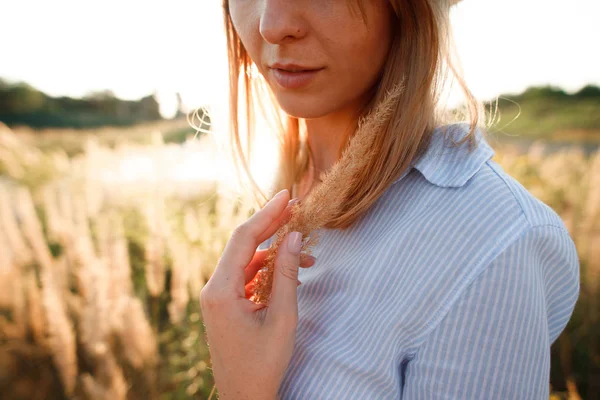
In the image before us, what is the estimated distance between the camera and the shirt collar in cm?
108

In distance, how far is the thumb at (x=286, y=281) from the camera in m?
A: 1.03

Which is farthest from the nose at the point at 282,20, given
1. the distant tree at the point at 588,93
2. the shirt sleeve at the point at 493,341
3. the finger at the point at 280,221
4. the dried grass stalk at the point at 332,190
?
the distant tree at the point at 588,93

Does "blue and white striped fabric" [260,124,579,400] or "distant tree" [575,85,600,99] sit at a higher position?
"blue and white striped fabric" [260,124,579,400]

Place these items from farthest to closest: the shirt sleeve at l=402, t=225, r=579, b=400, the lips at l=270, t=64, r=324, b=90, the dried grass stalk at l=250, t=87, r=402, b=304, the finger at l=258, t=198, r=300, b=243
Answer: the lips at l=270, t=64, r=324, b=90
the finger at l=258, t=198, r=300, b=243
the dried grass stalk at l=250, t=87, r=402, b=304
the shirt sleeve at l=402, t=225, r=579, b=400

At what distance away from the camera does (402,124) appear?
1210 millimetres

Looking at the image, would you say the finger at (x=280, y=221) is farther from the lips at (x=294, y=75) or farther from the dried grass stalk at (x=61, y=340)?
the dried grass stalk at (x=61, y=340)

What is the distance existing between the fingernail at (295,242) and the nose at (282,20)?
1.69 ft

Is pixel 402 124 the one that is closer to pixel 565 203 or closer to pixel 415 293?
pixel 415 293

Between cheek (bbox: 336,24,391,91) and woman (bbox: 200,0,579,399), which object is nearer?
woman (bbox: 200,0,579,399)

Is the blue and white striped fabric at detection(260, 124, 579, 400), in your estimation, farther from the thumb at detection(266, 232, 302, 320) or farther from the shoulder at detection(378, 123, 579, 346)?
the thumb at detection(266, 232, 302, 320)

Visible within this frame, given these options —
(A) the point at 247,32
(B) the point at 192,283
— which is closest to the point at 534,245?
(A) the point at 247,32

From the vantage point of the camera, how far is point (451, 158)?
114 cm

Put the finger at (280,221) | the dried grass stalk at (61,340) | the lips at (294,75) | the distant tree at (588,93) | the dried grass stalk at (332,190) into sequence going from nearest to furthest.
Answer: the dried grass stalk at (332,190)
the finger at (280,221)
the lips at (294,75)
the dried grass stalk at (61,340)
the distant tree at (588,93)

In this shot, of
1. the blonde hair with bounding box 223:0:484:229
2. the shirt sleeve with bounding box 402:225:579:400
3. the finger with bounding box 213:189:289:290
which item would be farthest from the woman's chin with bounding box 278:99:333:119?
the shirt sleeve with bounding box 402:225:579:400
